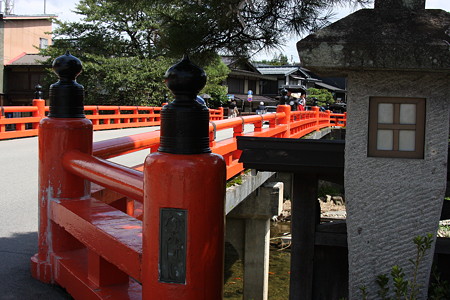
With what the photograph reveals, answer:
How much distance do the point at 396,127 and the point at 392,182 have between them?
0.84ft

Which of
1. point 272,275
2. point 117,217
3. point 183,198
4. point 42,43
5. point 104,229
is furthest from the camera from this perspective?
point 42,43

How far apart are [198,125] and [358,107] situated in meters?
0.97

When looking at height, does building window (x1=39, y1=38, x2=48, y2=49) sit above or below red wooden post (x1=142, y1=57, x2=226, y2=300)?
above

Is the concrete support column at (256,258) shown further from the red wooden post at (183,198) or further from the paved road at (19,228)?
the red wooden post at (183,198)

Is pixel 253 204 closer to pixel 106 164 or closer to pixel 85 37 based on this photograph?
pixel 106 164

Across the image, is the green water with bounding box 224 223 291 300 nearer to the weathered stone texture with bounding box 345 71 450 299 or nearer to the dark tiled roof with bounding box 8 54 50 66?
the weathered stone texture with bounding box 345 71 450 299

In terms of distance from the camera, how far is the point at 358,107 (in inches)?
95.0

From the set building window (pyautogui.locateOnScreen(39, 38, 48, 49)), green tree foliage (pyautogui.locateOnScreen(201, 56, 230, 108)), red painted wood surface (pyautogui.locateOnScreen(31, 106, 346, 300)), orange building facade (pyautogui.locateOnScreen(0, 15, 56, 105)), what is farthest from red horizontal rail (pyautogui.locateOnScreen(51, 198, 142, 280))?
building window (pyautogui.locateOnScreen(39, 38, 48, 49))

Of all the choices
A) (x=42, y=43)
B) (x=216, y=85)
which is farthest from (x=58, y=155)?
(x=42, y=43)

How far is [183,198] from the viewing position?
1718 mm

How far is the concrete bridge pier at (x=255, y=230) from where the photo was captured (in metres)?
9.12

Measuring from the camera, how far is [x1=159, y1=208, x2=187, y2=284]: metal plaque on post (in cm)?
174

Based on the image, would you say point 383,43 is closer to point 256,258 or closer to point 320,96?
point 256,258

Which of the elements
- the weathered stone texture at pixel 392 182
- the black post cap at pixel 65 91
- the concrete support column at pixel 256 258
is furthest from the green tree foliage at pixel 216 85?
the weathered stone texture at pixel 392 182
